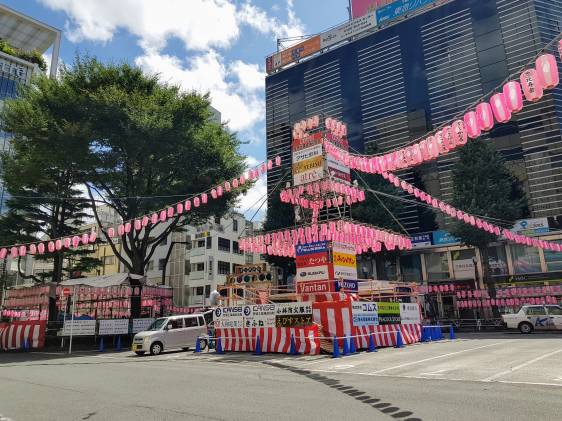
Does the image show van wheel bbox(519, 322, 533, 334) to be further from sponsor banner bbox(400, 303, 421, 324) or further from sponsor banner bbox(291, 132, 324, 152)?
sponsor banner bbox(291, 132, 324, 152)

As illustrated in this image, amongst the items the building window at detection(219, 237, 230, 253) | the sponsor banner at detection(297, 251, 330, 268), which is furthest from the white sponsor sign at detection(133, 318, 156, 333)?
the building window at detection(219, 237, 230, 253)

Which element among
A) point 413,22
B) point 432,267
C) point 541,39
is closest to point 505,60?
point 541,39

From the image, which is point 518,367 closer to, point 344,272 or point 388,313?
point 388,313

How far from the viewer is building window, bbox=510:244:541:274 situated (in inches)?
1339

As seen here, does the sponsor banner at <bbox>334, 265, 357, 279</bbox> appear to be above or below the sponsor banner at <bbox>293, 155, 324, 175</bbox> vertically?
below

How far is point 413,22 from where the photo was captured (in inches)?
1781

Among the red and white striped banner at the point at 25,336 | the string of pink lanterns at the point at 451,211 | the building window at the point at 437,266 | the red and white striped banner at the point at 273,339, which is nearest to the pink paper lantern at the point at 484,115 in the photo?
the string of pink lanterns at the point at 451,211

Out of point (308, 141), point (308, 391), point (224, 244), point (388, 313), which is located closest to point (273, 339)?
point (388, 313)

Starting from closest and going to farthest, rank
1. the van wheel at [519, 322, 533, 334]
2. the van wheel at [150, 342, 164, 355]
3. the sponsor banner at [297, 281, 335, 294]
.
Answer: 1. the sponsor banner at [297, 281, 335, 294]
2. the van wheel at [150, 342, 164, 355]
3. the van wheel at [519, 322, 533, 334]

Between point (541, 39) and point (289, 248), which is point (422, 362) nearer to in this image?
point (289, 248)

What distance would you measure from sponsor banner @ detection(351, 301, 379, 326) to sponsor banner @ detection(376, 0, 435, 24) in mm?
39954

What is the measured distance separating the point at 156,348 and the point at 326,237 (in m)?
9.87

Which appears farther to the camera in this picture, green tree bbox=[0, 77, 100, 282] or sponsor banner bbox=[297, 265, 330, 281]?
green tree bbox=[0, 77, 100, 282]

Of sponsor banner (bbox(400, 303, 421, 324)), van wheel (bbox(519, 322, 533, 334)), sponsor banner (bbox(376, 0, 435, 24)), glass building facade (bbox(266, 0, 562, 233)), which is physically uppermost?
sponsor banner (bbox(376, 0, 435, 24))
